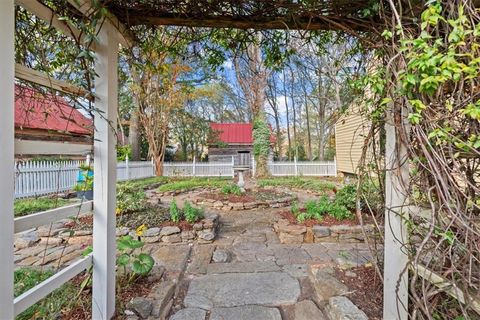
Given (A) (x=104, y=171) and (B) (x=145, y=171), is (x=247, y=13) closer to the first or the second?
(A) (x=104, y=171)

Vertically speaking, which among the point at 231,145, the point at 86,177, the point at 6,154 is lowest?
the point at 86,177

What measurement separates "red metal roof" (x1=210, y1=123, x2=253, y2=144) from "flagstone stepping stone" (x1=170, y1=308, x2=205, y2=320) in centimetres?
1472

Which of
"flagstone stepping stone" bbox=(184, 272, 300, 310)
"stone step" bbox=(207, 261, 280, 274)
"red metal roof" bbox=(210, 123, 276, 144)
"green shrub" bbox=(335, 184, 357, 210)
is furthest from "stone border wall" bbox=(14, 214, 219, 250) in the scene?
"red metal roof" bbox=(210, 123, 276, 144)

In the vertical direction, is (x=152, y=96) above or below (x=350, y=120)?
above

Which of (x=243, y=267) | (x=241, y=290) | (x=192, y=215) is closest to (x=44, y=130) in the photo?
(x=241, y=290)

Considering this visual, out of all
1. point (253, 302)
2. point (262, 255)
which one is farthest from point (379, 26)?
point (262, 255)

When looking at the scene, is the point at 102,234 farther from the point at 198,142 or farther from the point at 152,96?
the point at 198,142

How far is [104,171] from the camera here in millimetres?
1619

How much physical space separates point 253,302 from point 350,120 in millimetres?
10083

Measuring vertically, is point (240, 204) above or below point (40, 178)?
→ below

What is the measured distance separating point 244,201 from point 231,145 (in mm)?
10790

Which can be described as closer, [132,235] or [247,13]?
[247,13]

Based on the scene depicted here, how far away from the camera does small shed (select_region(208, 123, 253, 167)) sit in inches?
648

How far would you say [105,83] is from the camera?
1.59m
